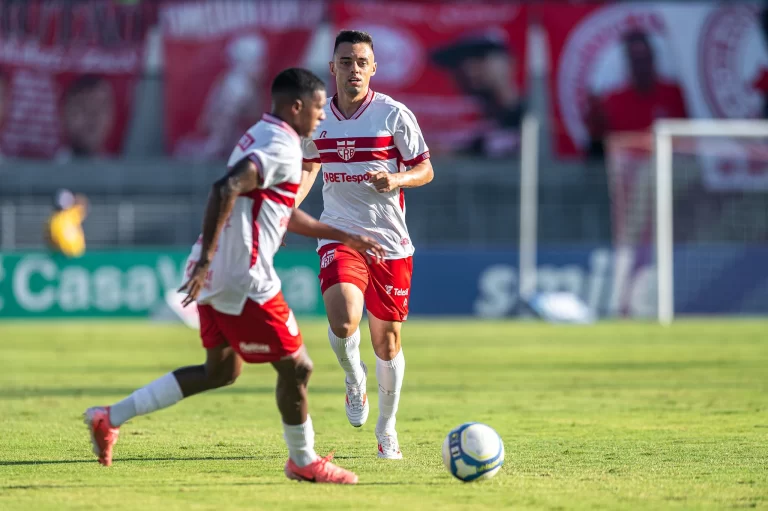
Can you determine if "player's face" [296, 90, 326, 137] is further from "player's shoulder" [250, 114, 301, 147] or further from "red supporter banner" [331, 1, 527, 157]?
"red supporter banner" [331, 1, 527, 157]

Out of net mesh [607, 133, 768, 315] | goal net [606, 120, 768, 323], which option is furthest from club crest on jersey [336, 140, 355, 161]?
net mesh [607, 133, 768, 315]

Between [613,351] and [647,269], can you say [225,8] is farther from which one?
[613,351]

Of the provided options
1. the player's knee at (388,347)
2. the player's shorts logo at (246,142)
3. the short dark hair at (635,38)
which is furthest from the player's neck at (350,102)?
the short dark hair at (635,38)

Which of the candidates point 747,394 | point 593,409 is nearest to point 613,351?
point 747,394

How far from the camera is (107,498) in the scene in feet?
21.1

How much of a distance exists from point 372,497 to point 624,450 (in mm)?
2567

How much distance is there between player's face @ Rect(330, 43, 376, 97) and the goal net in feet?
60.5

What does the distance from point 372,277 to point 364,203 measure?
49 centimetres

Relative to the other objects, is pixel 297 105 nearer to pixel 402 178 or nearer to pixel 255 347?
pixel 255 347

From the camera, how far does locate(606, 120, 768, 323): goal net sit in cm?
2712

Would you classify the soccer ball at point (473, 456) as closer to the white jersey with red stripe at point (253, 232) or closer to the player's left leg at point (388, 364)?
the player's left leg at point (388, 364)

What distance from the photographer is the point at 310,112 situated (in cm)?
673

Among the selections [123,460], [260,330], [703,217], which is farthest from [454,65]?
[260,330]

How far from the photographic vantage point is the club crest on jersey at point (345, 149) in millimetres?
8445
